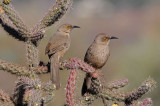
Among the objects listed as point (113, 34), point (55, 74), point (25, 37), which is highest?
point (25, 37)

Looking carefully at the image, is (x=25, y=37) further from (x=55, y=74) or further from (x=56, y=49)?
(x=56, y=49)

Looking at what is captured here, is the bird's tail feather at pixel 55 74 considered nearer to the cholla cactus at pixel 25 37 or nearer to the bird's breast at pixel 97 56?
the cholla cactus at pixel 25 37

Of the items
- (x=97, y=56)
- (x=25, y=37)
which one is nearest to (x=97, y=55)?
(x=97, y=56)

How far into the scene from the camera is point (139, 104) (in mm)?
4055

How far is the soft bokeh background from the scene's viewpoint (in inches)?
454

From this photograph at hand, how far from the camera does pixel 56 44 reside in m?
5.87

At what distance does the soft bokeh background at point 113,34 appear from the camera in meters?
11.5

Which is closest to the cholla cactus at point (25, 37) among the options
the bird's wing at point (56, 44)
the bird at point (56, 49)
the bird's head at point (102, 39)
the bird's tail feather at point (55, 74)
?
the bird's tail feather at point (55, 74)

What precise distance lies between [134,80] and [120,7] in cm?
2279

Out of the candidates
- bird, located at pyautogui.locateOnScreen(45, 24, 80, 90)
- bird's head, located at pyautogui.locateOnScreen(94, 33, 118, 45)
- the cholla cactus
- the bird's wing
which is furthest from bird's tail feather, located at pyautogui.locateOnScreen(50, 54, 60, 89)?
bird's head, located at pyautogui.locateOnScreen(94, 33, 118, 45)

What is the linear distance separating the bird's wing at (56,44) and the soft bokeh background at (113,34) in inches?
13.8

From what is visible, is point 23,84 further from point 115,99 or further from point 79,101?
point 115,99

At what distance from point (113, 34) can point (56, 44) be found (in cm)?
1683

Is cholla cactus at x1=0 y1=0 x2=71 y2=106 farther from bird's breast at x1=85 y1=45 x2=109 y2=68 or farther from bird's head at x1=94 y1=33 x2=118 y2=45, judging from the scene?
bird's head at x1=94 y1=33 x2=118 y2=45
